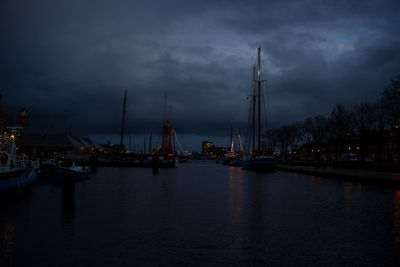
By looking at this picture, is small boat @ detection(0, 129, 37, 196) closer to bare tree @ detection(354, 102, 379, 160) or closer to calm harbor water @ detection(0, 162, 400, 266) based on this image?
calm harbor water @ detection(0, 162, 400, 266)

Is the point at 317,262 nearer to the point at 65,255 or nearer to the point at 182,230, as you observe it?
the point at 182,230

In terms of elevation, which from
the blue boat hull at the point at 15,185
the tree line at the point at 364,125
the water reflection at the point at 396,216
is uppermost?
the tree line at the point at 364,125

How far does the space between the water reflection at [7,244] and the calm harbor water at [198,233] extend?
0.09ft

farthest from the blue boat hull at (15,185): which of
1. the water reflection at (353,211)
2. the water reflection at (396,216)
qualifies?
the water reflection at (396,216)

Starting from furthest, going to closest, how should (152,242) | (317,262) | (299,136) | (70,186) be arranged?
(299,136), (70,186), (152,242), (317,262)

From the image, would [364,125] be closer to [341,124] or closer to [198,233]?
[341,124]

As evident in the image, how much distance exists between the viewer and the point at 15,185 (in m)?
24.1

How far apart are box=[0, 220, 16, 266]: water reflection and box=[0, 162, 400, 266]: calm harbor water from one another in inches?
1.1

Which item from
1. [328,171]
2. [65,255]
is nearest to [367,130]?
[328,171]

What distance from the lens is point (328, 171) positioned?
48500 mm

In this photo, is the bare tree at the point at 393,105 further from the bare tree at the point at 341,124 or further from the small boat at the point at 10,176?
the small boat at the point at 10,176

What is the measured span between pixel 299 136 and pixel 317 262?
95.7 meters

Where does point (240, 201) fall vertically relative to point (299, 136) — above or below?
below

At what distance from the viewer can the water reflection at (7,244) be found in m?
9.79
